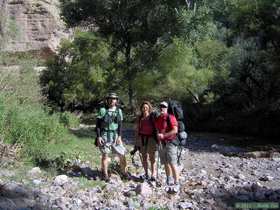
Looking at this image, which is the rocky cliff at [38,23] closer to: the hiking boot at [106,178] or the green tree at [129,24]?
the green tree at [129,24]

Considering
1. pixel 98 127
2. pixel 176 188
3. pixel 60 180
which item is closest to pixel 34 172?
pixel 60 180

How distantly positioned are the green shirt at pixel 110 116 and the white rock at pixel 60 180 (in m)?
1.21

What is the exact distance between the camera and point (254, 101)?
21703 millimetres

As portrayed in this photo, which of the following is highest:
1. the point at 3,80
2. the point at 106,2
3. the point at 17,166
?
the point at 106,2

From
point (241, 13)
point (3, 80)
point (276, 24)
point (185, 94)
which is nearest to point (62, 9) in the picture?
point (185, 94)

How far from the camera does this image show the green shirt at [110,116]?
9.16 metres

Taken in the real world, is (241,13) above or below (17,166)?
above

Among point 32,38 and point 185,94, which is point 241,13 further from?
point 32,38

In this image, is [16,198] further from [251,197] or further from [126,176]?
[251,197]

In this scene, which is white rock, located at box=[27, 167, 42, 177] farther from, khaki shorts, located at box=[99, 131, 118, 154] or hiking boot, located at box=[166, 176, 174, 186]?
hiking boot, located at box=[166, 176, 174, 186]

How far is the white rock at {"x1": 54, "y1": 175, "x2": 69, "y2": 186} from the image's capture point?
876 cm

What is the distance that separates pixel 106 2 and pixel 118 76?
4.24 m

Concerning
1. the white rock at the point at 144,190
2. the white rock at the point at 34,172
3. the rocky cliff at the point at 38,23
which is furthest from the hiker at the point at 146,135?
the rocky cliff at the point at 38,23

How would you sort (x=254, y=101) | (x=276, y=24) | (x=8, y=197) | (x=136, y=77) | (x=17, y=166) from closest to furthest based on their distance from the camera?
(x=8, y=197) → (x=17, y=166) → (x=276, y=24) → (x=254, y=101) → (x=136, y=77)
